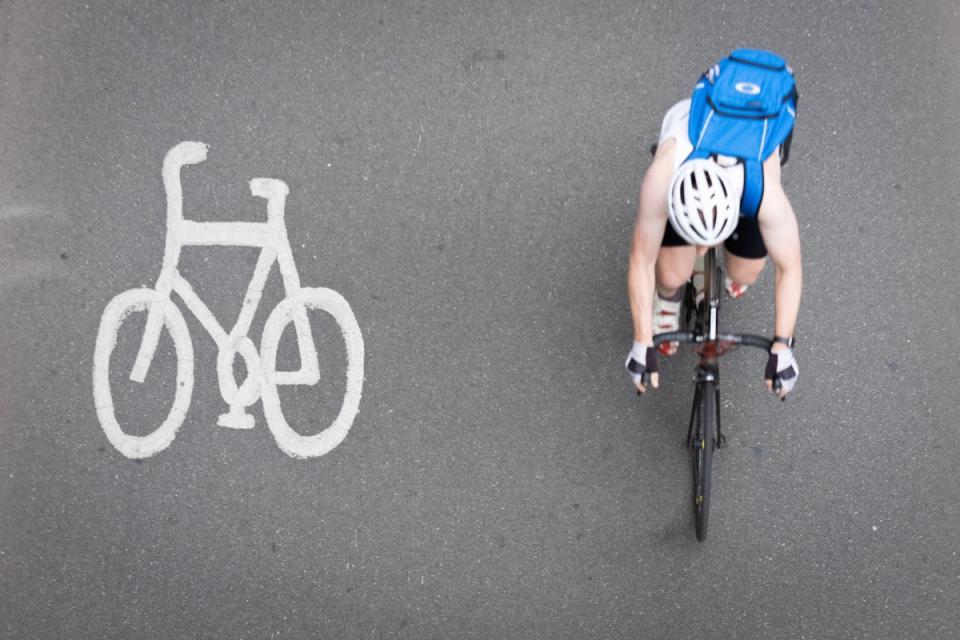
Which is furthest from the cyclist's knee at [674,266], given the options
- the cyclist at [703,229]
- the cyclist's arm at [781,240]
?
the cyclist's arm at [781,240]

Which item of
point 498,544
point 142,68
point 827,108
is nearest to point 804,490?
point 498,544

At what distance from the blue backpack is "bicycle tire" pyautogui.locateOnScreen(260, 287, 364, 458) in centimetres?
219

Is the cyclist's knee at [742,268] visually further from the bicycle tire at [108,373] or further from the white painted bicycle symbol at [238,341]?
the bicycle tire at [108,373]

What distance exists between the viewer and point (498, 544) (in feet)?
14.5

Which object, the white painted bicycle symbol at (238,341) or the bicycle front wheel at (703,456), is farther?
the white painted bicycle symbol at (238,341)

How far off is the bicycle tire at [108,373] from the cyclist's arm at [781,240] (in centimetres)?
320

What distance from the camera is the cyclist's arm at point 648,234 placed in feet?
11.3

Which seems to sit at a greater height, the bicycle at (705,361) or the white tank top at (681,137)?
the white tank top at (681,137)

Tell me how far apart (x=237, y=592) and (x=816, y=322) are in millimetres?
3658

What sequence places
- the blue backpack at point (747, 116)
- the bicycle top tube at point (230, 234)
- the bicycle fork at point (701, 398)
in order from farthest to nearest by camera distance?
the bicycle top tube at point (230, 234), the bicycle fork at point (701, 398), the blue backpack at point (747, 116)

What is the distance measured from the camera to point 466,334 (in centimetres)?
452

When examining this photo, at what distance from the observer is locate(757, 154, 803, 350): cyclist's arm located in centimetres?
337

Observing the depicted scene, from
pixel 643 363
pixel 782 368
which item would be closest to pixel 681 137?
pixel 643 363

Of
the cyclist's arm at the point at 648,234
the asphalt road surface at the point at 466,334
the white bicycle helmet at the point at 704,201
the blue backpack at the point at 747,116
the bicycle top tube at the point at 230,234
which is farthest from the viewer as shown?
the bicycle top tube at the point at 230,234
